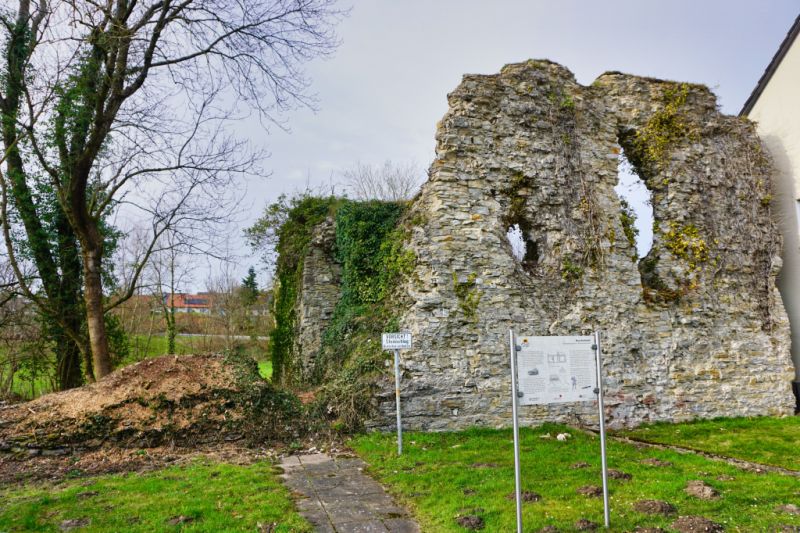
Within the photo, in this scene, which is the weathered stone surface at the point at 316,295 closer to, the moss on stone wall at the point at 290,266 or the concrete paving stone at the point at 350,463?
the moss on stone wall at the point at 290,266

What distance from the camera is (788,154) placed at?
12.6 metres

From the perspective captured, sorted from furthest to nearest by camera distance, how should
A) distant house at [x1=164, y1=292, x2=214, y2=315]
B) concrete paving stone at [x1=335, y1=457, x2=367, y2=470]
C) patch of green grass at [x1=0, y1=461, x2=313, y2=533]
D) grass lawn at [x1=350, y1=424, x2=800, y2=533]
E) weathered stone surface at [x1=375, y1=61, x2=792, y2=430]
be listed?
1. distant house at [x1=164, y1=292, x2=214, y2=315]
2. weathered stone surface at [x1=375, y1=61, x2=792, y2=430]
3. concrete paving stone at [x1=335, y1=457, x2=367, y2=470]
4. patch of green grass at [x1=0, y1=461, x2=313, y2=533]
5. grass lawn at [x1=350, y1=424, x2=800, y2=533]

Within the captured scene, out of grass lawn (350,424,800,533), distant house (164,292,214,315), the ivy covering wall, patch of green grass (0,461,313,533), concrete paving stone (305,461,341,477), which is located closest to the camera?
grass lawn (350,424,800,533)

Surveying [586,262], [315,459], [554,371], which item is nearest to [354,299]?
[315,459]

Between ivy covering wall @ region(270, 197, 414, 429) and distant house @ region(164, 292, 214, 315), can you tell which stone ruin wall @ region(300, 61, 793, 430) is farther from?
distant house @ region(164, 292, 214, 315)

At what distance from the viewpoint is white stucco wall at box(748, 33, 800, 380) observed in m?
12.3

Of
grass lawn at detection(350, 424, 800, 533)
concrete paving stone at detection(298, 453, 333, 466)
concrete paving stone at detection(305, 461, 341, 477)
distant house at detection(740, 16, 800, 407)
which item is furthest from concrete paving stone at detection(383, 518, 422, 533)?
distant house at detection(740, 16, 800, 407)

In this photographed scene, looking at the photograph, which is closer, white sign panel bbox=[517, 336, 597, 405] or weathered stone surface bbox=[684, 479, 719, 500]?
white sign panel bbox=[517, 336, 597, 405]

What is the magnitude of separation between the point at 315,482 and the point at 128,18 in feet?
36.0

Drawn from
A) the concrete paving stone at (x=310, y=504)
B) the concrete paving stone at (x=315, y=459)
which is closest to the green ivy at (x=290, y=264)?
the concrete paving stone at (x=315, y=459)

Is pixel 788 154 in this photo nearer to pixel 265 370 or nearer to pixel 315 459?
pixel 315 459

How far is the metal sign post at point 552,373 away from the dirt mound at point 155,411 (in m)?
5.68

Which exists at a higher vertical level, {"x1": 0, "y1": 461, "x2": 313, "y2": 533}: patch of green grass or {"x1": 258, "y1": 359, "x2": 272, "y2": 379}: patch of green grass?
{"x1": 0, "y1": 461, "x2": 313, "y2": 533}: patch of green grass

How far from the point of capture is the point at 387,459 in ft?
25.2
